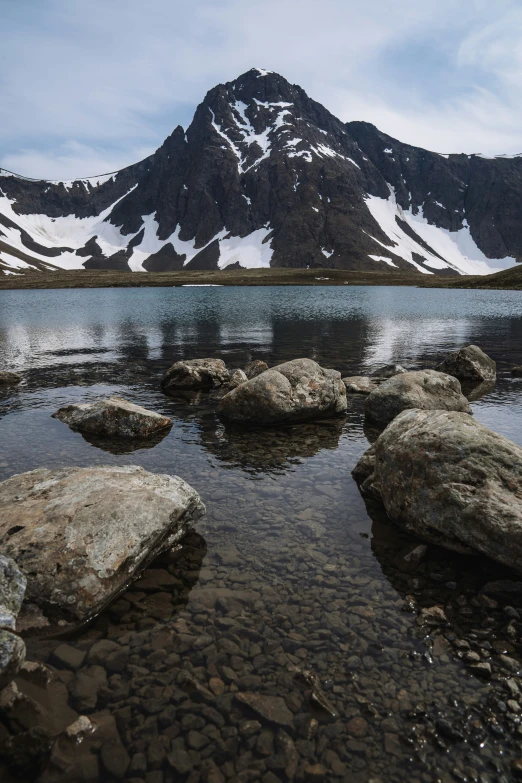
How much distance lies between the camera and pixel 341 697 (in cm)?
623

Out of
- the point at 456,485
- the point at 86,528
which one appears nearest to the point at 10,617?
the point at 86,528

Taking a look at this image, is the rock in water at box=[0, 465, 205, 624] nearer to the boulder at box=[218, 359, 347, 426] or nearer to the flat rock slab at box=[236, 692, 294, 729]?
the flat rock slab at box=[236, 692, 294, 729]

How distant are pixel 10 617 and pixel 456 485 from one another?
8582 mm

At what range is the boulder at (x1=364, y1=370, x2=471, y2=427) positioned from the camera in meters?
18.7

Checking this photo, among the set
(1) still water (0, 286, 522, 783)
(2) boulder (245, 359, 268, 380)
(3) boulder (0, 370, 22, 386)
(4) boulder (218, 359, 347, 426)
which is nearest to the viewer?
(1) still water (0, 286, 522, 783)

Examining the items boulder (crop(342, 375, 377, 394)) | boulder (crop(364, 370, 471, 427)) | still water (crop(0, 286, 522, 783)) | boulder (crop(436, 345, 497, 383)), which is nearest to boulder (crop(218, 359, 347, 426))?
boulder (crop(364, 370, 471, 427))

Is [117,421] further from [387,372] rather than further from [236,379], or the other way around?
[387,372]

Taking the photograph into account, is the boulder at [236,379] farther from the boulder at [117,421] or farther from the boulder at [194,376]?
the boulder at [117,421]

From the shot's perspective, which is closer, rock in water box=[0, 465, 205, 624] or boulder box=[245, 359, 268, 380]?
rock in water box=[0, 465, 205, 624]

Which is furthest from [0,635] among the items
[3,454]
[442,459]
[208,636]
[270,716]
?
[3,454]

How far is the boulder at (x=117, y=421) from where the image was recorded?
1723cm

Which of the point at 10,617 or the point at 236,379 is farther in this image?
the point at 236,379

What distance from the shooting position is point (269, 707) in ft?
20.0

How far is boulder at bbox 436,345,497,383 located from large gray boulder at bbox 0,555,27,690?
26.0 m
